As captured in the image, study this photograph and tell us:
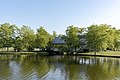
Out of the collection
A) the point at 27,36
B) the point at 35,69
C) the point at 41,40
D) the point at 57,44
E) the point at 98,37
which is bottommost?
the point at 35,69

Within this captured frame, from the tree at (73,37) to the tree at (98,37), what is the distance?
6.86 meters

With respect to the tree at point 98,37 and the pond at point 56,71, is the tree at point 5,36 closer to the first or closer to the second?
the tree at point 98,37

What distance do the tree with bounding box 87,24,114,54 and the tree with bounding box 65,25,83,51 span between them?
6865mm

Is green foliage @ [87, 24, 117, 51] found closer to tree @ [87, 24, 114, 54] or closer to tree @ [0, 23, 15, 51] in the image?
tree @ [87, 24, 114, 54]

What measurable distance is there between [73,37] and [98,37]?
12.6m

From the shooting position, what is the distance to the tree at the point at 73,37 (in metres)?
80.7

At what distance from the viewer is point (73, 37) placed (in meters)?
81.3

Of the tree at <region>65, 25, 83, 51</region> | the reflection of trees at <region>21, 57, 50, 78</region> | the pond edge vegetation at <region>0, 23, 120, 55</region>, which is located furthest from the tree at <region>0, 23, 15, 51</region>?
the reflection of trees at <region>21, 57, 50, 78</region>

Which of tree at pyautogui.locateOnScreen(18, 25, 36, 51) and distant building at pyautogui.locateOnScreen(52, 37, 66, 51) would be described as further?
distant building at pyautogui.locateOnScreen(52, 37, 66, 51)

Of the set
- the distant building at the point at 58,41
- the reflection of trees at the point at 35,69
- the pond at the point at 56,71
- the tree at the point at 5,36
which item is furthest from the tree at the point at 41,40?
the reflection of trees at the point at 35,69

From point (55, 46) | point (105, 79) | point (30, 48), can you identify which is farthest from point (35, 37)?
point (105, 79)

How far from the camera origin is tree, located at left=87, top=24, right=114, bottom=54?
70062 millimetres

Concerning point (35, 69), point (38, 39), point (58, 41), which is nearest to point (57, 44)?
point (58, 41)

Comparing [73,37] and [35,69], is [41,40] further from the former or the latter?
[35,69]
